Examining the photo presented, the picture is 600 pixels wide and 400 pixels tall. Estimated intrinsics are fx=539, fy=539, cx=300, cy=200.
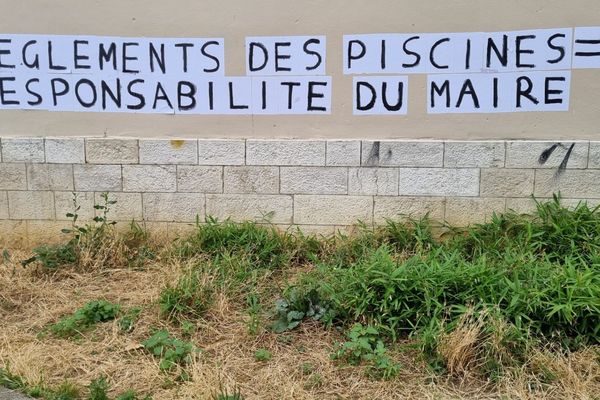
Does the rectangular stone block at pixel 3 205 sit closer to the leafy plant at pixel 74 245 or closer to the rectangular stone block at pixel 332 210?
the leafy plant at pixel 74 245

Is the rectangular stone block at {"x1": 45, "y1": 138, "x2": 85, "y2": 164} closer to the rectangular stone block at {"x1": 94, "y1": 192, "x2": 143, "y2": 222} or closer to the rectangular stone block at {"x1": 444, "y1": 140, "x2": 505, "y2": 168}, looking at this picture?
the rectangular stone block at {"x1": 94, "y1": 192, "x2": 143, "y2": 222}

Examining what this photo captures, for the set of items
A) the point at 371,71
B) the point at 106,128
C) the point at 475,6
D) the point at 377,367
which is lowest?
the point at 377,367

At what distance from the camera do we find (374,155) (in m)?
4.21

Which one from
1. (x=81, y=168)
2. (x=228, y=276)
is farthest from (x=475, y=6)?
(x=81, y=168)

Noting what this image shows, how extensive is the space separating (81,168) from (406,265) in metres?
2.75

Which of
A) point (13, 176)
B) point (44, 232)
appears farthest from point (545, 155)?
point (13, 176)

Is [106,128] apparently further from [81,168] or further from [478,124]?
[478,124]

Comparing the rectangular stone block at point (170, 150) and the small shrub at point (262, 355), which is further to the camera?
the rectangular stone block at point (170, 150)

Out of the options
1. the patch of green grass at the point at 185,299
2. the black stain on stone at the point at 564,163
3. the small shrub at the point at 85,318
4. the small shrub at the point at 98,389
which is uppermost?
the black stain on stone at the point at 564,163

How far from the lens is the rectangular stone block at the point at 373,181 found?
4230 mm

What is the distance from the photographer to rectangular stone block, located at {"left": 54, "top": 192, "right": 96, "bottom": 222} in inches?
176

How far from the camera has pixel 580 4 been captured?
3.95m

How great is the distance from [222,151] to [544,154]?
8.19ft

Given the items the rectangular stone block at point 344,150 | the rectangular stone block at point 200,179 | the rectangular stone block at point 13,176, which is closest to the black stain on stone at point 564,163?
the rectangular stone block at point 344,150
